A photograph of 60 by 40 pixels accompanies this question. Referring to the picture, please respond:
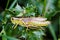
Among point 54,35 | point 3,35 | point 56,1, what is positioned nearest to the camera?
point 3,35

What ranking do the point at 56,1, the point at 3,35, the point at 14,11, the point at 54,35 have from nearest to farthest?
the point at 3,35 → the point at 14,11 → the point at 54,35 → the point at 56,1

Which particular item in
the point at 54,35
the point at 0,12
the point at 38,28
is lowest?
the point at 54,35

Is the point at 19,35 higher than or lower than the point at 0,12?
lower

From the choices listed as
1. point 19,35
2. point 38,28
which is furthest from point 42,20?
point 19,35

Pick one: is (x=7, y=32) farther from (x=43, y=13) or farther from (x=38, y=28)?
(x=43, y=13)

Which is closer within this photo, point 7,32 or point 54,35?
point 7,32

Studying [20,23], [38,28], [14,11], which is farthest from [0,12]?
[38,28]
